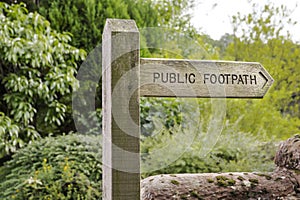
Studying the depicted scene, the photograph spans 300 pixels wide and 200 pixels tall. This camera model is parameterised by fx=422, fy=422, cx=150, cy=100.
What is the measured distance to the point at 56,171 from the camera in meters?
4.39

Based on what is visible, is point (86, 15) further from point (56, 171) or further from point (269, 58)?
point (269, 58)

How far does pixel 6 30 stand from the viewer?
5008 mm

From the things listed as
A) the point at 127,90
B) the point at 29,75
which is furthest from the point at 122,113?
the point at 29,75

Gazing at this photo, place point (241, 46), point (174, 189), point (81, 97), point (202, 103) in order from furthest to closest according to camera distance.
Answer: point (241, 46)
point (202, 103)
point (81, 97)
point (174, 189)

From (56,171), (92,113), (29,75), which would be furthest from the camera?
(29,75)

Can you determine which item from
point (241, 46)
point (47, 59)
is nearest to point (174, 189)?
point (47, 59)

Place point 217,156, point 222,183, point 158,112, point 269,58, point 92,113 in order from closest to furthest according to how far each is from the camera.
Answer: point 222,183
point 92,113
point 217,156
point 158,112
point 269,58

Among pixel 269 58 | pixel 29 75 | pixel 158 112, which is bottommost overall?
pixel 158 112

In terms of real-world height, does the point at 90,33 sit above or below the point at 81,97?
above

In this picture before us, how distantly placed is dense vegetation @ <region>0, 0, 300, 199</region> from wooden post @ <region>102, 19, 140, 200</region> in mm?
1317

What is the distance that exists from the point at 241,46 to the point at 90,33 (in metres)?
2.55

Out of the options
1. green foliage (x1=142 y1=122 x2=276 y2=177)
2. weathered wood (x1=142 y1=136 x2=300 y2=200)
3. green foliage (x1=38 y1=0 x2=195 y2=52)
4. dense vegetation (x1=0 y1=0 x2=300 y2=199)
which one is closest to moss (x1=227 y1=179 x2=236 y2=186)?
weathered wood (x1=142 y1=136 x2=300 y2=200)

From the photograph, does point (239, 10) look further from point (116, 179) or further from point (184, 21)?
point (116, 179)

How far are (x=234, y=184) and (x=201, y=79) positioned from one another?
551mm
